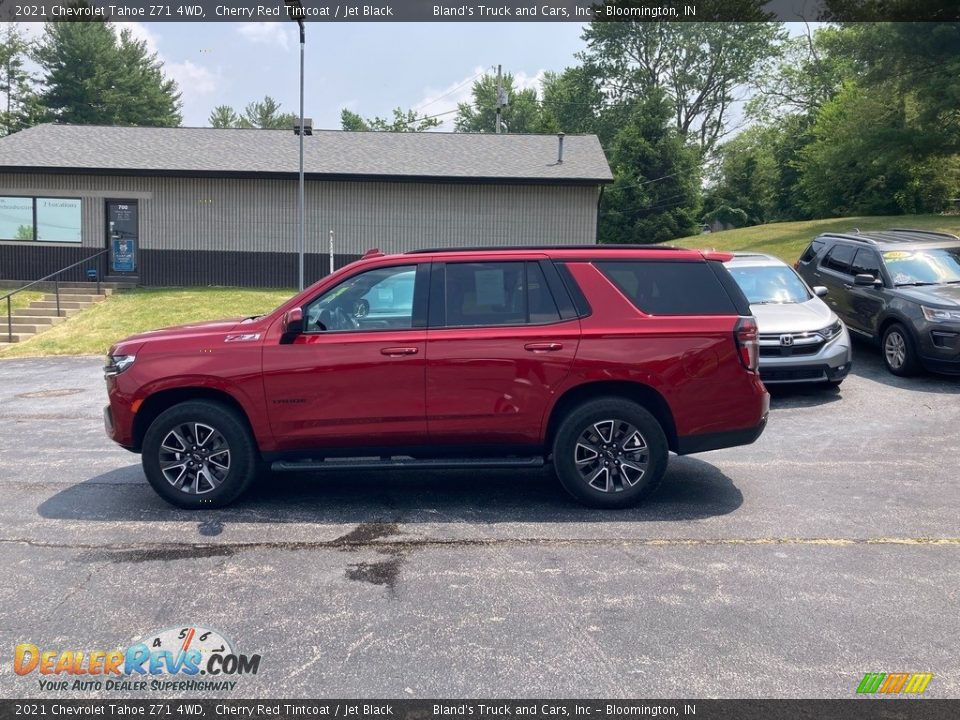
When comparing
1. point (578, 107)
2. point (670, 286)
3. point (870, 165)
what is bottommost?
point (670, 286)

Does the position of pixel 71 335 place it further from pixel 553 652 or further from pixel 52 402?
pixel 553 652

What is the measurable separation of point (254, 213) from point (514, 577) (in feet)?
69.0

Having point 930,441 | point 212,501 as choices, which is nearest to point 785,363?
point 930,441

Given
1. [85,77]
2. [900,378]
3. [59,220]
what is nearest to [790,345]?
[900,378]

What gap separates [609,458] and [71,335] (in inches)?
606

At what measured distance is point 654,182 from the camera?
1855 inches

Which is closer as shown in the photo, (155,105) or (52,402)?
(52,402)

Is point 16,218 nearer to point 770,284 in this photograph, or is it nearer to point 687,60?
point 770,284

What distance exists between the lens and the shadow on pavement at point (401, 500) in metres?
6.53

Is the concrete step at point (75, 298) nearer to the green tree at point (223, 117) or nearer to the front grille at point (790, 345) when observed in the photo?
the front grille at point (790, 345)

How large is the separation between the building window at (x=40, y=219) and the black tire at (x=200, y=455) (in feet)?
66.0

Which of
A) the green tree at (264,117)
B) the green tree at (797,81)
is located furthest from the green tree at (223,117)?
the green tree at (797,81)

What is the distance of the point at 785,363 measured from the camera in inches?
416

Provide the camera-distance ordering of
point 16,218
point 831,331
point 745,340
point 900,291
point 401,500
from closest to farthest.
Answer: point 745,340 → point 401,500 → point 831,331 → point 900,291 → point 16,218
